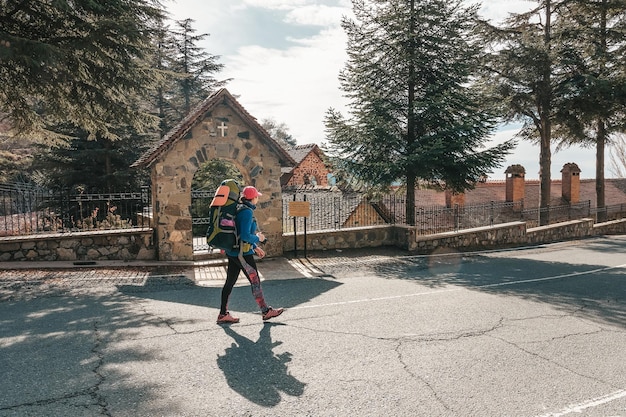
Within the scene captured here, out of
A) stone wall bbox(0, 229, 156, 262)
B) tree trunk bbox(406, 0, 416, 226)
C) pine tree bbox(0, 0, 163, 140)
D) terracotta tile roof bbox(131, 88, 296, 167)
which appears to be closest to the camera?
pine tree bbox(0, 0, 163, 140)

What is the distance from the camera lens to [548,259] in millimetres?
12602

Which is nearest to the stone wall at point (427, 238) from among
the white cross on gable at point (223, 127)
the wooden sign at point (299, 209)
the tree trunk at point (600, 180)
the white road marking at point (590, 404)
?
the wooden sign at point (299, 209)

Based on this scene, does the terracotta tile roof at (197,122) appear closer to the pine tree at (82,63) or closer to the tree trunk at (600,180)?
the pine tree at (82,63)

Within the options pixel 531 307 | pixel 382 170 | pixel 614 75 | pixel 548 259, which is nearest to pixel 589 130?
pixel 614 75

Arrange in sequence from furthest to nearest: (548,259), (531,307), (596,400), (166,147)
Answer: (548,259) → (166,147) → (531,307) → (596,400)

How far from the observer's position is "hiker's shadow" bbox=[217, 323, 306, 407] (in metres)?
3.94

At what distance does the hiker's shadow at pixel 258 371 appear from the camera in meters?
3.94

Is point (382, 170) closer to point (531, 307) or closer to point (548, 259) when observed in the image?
point (548, 259)

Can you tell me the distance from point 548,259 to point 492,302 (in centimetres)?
653

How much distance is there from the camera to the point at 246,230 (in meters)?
6.04

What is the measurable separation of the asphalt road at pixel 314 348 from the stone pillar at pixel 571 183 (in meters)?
25.5

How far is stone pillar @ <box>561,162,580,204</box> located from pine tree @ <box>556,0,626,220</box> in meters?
10.5

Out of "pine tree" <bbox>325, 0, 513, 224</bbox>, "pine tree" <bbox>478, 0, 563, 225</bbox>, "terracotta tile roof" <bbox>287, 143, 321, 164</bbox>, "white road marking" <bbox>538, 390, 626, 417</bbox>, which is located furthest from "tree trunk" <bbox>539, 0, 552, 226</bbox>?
"terracotta tile roof" <bbox>287, 143, 321, 164</bbox>

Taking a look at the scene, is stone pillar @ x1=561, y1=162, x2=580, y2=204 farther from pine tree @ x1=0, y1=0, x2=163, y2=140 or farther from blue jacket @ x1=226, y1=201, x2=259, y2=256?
blue jacket @ x1=226, y1=201, x2=259, y2=256
